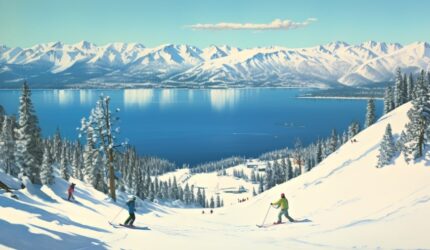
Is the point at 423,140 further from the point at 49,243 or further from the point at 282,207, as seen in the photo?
the point at 49,243

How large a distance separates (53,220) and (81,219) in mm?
3314

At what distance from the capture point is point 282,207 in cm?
2605

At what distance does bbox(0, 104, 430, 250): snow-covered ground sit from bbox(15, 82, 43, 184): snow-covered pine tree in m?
5.06

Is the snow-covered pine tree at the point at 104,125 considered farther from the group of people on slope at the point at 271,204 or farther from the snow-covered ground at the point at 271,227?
the group of people on slope at the point at 271,204

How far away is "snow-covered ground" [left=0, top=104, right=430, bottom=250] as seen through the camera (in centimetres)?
1795

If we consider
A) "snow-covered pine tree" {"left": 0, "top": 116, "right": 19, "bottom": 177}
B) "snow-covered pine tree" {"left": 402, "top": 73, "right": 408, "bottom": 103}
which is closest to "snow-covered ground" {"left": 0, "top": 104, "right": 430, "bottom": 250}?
"snow-covered pine tree" {"left": 0, "top": 116, "right": 19, "bottom": 177}

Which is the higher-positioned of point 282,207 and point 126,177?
point 282,207

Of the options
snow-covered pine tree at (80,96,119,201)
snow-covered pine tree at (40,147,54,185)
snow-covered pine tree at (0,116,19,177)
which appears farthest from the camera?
snow-covered pine tree at (0,116,19,177)

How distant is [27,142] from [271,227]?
103ft

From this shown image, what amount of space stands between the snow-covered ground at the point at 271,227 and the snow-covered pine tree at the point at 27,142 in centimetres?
506

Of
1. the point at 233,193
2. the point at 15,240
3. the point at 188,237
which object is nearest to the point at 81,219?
the point at 188,237

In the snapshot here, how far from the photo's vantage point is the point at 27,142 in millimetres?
45000

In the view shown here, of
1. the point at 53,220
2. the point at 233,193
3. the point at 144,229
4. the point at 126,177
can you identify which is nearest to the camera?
the point at 53,220

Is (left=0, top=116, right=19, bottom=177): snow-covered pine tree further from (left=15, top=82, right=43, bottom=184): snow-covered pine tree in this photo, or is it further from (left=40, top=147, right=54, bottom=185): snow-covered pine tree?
(left=40, top=147, right=54, bottom=185): snow-covered pine tree
